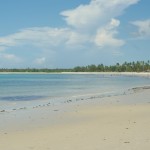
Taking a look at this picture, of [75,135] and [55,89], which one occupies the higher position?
[75,135]

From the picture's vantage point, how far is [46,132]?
40.4 feet

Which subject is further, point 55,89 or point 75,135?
point 55,89

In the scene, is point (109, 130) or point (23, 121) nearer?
point (109, 130)

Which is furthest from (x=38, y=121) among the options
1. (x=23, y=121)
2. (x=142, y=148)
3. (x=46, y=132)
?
(x=142, y=148)

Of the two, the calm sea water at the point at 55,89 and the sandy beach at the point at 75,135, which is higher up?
the sandy beach at the point at 75,135

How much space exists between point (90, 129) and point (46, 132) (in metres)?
1.55

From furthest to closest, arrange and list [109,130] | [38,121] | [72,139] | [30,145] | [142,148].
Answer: [38,121]
[109,130]
[72,139]
[30,145]
[142,148]

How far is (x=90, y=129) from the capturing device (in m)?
12.7

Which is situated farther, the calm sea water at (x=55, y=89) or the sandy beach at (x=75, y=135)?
the calm sea water at (x=55, y=89)

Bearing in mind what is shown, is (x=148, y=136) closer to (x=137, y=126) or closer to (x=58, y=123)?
(x=137, y=126)

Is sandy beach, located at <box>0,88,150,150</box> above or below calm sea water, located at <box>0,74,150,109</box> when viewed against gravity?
above

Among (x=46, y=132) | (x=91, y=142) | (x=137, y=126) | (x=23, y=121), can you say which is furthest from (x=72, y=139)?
(x=23, y=121)

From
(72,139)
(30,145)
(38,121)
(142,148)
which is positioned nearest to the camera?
(142,148)

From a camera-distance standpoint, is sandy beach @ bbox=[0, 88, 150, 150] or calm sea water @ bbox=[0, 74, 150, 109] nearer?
sandy beach @ bbox=[0, 88, 150, 150]
